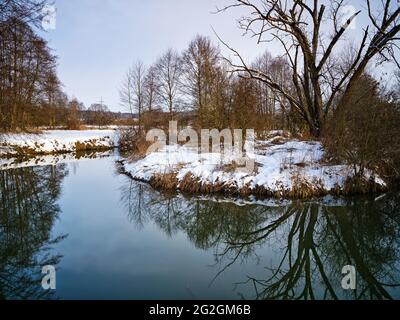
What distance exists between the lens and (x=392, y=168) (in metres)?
9.92

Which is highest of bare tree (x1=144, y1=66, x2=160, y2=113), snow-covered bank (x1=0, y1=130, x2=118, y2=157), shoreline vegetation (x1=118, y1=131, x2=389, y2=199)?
bare tree (x1=144, y1=66, x2=160, y2=113)

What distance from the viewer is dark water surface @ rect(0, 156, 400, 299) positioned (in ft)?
13.6

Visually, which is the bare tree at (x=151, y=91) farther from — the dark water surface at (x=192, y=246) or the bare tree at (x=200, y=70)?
the dark water surface at (x=192, y=246)

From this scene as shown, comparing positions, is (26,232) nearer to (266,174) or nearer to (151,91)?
(266,174)

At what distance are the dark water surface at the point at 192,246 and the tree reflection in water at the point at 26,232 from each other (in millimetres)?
22

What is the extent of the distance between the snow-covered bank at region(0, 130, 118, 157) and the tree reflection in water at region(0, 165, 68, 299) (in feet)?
25.6

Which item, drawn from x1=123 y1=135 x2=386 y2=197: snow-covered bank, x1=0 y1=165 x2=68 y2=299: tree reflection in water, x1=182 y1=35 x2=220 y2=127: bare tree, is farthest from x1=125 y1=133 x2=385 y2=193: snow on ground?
x1=182 y1=35 x2=220 y2=127: bare tree

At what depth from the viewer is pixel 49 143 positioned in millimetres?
21844

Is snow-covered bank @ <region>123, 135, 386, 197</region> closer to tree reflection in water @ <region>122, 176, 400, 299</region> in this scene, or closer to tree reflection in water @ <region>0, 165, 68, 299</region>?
tree reflection in water @ <region>122, 176, 400, 299</region>

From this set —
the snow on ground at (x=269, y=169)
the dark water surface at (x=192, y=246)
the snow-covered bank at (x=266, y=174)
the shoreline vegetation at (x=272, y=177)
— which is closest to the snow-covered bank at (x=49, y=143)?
the dark water surface at (x=192, y=246)

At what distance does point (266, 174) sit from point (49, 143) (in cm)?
1817

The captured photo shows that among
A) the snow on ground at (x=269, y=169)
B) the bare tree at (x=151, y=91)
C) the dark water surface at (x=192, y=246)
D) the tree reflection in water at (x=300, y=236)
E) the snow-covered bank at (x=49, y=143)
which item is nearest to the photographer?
the dark water surface at (x=192, y=246)

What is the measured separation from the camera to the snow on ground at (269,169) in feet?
30.2

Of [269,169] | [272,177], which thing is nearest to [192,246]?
[272,177]
